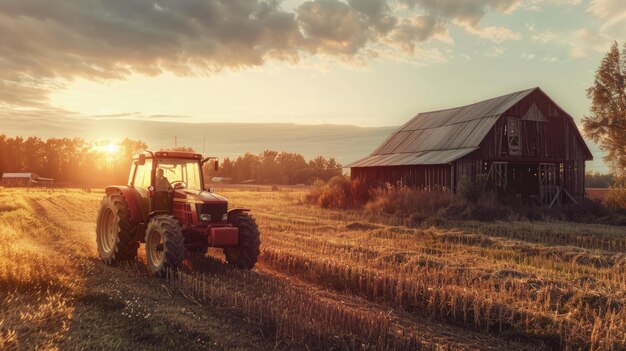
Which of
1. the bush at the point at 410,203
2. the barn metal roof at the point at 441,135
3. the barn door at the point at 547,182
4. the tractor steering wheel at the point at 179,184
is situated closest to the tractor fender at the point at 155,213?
the tractor steering wheel at the point at 179,184

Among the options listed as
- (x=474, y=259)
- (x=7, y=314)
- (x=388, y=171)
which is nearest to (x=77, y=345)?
(x=7, y=314)

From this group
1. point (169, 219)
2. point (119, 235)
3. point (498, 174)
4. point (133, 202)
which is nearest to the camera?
point (169, 219)

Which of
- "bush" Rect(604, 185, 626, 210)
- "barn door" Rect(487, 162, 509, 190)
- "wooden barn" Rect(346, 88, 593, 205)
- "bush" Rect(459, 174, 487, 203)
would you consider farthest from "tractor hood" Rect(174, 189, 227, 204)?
"bush" Rect(604, 185, 626, 210)

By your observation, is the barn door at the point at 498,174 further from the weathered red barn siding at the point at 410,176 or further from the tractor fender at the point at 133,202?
the tractor fender at the point at 133,202

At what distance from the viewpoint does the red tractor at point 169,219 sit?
9266 mm

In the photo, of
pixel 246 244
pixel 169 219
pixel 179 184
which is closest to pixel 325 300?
pixel 246 244

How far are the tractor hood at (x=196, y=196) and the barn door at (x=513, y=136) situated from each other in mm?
22085

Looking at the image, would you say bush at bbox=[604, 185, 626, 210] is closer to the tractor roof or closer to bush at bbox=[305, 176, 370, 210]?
bush at bbox=[305, 176, 370, 210]

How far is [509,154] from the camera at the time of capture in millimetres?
27500

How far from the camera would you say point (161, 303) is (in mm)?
7453

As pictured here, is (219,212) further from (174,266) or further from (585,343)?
(585,343)

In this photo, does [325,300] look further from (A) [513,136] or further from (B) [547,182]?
(B) [547,182]

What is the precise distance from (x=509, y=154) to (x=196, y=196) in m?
22.3

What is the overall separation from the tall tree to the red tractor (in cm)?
3210
